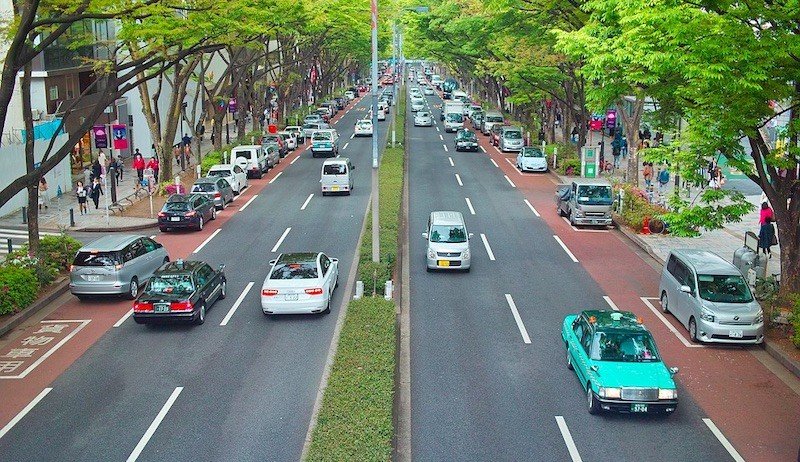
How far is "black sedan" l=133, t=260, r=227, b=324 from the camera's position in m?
22.1

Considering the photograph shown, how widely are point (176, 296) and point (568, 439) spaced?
1094cm

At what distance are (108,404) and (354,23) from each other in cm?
4828

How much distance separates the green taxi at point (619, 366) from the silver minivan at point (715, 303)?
326cm

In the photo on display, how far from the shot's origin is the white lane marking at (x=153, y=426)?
15133 mm

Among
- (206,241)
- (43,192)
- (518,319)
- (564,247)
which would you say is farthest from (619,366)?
(43,192)

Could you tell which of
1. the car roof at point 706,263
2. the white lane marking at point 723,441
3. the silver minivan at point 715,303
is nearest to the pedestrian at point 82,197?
the car roof at point 706,263

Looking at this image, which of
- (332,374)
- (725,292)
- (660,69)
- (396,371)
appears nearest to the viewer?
(332,374)

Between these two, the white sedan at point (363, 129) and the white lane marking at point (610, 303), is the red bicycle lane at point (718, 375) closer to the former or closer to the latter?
the white lane marking at point (610, 303)

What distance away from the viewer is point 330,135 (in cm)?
6172

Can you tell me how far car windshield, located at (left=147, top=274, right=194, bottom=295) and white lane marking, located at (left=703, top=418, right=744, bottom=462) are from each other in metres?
12.8

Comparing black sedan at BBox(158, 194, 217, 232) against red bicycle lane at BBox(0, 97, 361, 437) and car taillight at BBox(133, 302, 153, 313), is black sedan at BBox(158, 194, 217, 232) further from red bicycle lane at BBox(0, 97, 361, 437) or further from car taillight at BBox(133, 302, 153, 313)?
car taillight at BBox(133, 302, 153, 313)

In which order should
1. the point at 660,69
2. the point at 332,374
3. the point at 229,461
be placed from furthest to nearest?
1. the point at 660,69
2. the point at 332,374
3. the point at 229,461

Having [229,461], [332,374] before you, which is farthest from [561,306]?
[229,461]

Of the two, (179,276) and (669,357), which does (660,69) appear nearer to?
(669,357)
